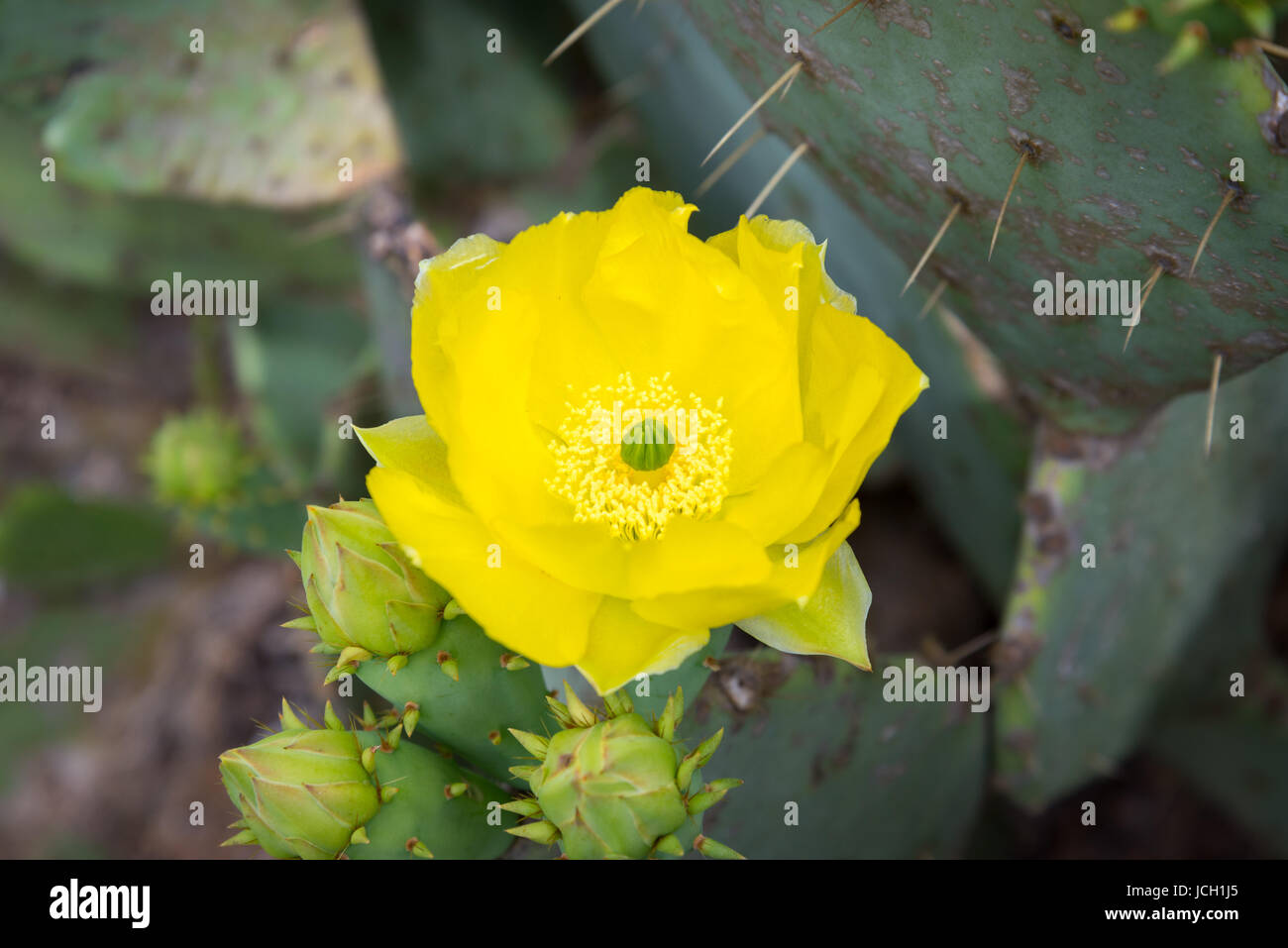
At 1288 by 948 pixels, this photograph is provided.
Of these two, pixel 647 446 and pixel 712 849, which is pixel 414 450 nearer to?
pixel 647 446

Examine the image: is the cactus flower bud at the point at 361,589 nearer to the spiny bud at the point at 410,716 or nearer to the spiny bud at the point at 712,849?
the spiny bud at the point at 410,716

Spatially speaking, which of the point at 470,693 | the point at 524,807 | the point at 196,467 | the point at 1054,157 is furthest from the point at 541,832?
the point at 196,467

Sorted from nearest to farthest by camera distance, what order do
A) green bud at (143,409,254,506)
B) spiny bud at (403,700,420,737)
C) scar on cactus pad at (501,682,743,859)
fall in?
scar on cactus pad at (501,682,743,859) → spiny bud at (403,700,420,737) → green bud at (143,409,254,506)

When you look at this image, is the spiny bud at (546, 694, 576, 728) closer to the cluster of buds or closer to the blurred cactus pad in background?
the blurred cactus pad in background

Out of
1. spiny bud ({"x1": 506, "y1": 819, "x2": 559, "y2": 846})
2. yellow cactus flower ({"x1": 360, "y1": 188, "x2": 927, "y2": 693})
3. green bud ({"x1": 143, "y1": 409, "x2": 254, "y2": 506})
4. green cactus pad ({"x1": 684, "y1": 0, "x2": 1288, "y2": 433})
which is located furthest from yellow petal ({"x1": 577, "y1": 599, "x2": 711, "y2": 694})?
green bud ({"x1": 143, "y1": 409, "x2": 254, "y2": 506})

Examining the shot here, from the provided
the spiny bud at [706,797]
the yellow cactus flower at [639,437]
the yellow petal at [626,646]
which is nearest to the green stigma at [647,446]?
the yellow cactus flower at [639,437]

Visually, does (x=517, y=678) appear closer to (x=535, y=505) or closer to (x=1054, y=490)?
(x=535, y=505)
